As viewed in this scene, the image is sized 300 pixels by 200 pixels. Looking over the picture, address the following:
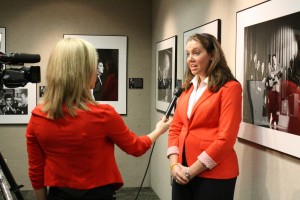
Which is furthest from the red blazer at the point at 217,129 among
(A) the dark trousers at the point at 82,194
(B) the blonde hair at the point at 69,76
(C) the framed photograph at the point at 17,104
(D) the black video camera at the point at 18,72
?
(C) the framed photograph at the point at 17,104

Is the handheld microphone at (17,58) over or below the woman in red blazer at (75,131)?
over

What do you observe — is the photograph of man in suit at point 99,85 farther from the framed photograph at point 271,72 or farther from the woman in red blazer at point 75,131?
the woman in red blazer at point 75,131

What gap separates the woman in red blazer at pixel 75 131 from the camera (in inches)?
52.6

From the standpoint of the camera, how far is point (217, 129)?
5.85ft

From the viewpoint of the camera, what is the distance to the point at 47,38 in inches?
174

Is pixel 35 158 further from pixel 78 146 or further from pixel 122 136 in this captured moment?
pixel 122 136

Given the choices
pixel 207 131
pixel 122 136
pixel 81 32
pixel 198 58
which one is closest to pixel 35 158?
pixel 122 136

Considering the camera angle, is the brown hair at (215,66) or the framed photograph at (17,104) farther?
the framed photograph at (17,104)

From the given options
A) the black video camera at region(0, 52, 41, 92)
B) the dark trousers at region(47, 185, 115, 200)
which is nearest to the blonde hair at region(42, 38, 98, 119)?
the dark trousers at region(47, 185, 115, 200)

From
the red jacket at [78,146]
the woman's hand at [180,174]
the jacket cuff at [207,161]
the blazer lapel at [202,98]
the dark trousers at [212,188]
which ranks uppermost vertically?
the blazer lapel at [202,98]

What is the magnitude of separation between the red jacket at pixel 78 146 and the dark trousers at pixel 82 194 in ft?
0.06

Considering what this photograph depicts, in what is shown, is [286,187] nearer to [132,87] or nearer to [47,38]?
[132,87]

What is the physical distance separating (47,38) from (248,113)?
307 centimetres

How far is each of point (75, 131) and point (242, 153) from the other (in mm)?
1119
